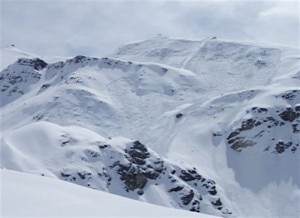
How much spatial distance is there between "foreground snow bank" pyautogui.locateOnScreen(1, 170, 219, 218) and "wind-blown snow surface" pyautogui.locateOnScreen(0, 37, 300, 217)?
2778 inches

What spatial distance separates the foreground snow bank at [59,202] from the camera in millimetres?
13552

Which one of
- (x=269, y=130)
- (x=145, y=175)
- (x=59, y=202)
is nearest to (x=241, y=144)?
(x=269, y=130)

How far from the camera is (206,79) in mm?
161750

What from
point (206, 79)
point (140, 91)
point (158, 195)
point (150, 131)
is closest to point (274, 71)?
point (206, 79)

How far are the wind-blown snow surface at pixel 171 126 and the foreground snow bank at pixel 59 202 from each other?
7056 cm

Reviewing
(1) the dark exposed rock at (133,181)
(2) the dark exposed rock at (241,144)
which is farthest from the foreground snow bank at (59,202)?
(2) the dark exposed rock at (241,144)

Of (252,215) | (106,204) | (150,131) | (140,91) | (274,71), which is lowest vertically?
(106,204)

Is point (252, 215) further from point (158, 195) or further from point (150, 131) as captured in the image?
point (150, 131)

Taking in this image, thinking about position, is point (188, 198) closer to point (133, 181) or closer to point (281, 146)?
point (133, 181)

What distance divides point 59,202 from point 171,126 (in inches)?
4406

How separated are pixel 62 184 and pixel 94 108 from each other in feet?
399

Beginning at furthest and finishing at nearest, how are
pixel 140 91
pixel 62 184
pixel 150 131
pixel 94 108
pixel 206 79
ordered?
pixel 206 79, pixel 140 91, pixel 94 108, pixel 150 131, pixel 62 184

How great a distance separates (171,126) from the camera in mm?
126250

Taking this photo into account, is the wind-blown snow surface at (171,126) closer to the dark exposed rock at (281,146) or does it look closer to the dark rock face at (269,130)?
the dark rock face at (269,130)
